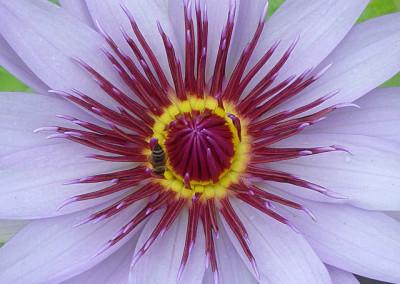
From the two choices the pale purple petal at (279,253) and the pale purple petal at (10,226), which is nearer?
the pale purple petal at (279,253)

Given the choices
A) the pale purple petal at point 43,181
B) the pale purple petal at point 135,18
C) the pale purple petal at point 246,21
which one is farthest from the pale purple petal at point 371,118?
the pale purple petal at point 43,181

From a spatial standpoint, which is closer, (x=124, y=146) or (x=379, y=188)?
(x=379, y=188)

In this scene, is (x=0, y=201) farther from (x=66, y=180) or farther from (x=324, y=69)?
(x=324, y=69)

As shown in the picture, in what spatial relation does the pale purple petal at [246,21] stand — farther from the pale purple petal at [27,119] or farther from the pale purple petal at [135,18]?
the pale purple petal at [27,119]

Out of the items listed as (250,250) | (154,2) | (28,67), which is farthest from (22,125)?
(250,250)

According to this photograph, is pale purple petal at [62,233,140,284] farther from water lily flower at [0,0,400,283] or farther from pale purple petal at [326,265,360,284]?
pale purple petal at [326,265,360,284]

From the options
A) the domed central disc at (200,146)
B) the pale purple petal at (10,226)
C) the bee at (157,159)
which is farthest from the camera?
the pale purple petal at (10,226)
